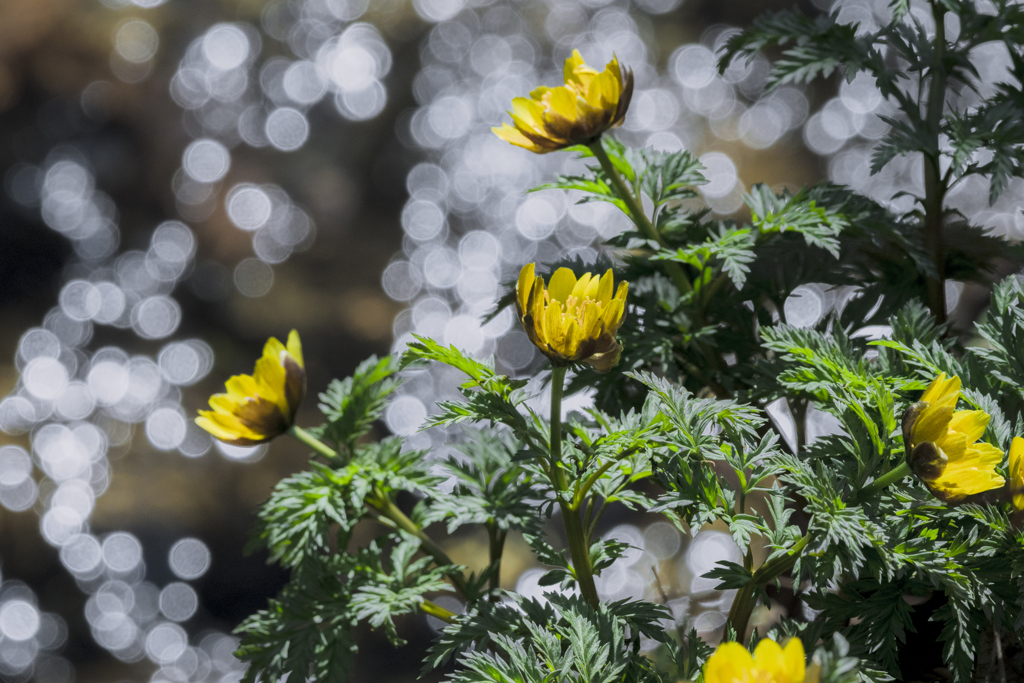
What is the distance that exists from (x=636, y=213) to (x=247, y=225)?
78.4 inches

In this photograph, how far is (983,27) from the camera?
29.7 inches

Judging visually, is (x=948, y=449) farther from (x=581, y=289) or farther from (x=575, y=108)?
(x=575, y=108)

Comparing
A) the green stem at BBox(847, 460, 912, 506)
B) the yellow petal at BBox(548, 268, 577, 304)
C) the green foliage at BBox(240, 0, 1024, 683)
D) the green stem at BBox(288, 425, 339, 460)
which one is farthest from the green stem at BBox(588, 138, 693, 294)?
the green stem at BBox(288, 425, 339, 460)

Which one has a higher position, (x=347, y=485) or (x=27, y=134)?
(x=27, y=134)

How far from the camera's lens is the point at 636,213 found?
729mm

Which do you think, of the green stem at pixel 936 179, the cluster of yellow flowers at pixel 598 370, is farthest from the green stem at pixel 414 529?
the green stem at pixel 936 179

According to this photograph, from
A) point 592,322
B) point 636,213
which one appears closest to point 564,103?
point 636,213

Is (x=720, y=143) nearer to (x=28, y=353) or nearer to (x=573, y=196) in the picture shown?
(x=573, y=196)

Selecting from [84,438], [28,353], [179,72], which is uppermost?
[179,72]

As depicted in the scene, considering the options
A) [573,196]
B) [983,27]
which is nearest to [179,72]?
[573,196]

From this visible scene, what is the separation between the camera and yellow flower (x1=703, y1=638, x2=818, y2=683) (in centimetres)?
42

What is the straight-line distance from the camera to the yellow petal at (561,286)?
0.59 m

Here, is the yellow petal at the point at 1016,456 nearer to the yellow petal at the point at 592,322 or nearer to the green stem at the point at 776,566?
the green stem at the point at 776,566

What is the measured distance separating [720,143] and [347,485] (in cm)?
214
